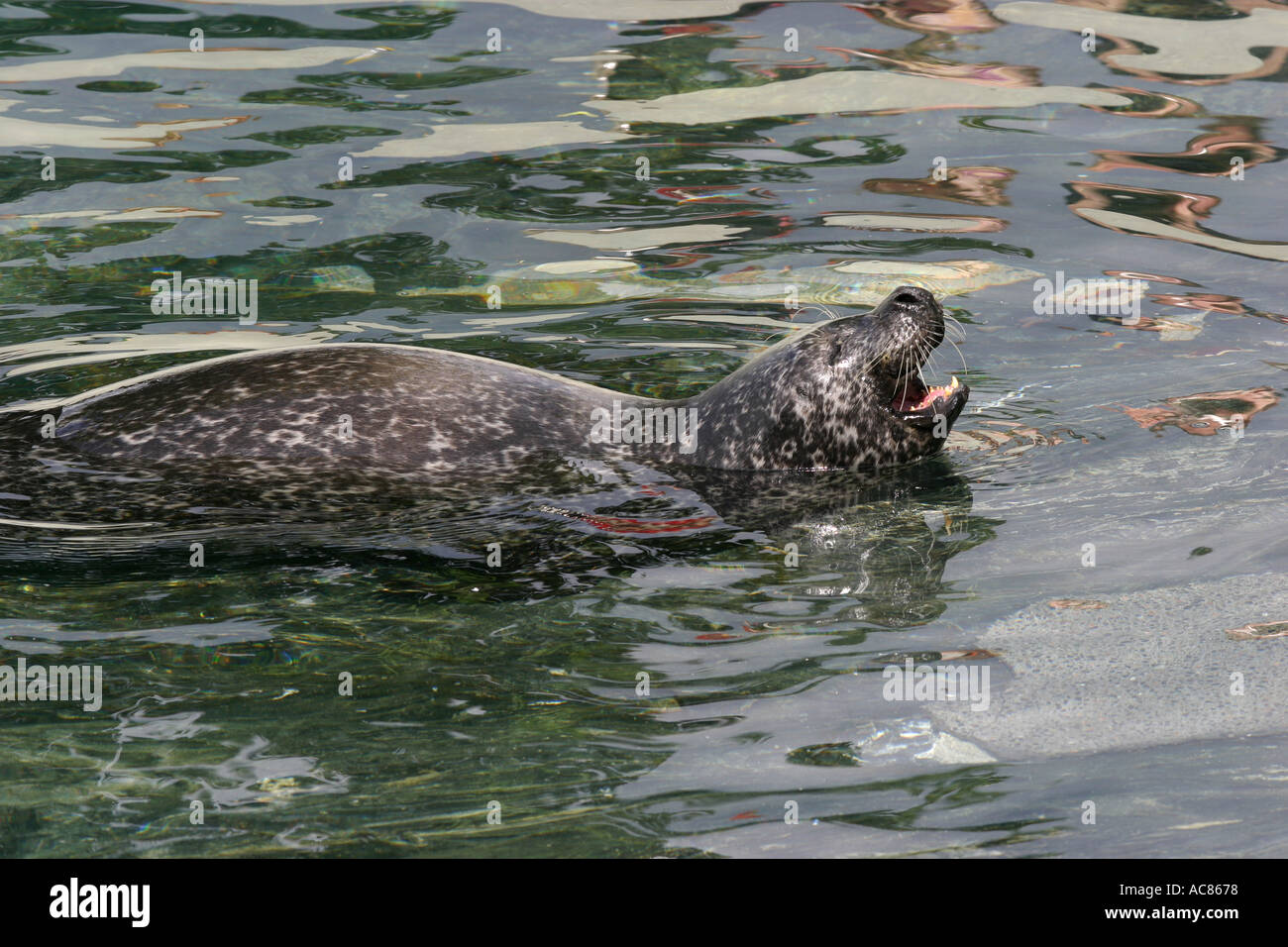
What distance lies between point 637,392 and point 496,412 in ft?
3.27

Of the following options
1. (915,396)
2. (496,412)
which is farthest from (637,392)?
(915,396)

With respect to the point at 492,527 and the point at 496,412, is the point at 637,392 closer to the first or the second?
the point at 496,412

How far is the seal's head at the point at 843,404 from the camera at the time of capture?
725 centimetres

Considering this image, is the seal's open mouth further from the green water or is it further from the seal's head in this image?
the green water

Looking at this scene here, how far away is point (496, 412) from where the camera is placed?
723 centimetres

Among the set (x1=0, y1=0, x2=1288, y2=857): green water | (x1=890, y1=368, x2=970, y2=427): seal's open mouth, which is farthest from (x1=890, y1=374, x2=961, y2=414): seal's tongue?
(x1=0, y1=0, x2=1288, y2=857): green water

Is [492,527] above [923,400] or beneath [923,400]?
beneath

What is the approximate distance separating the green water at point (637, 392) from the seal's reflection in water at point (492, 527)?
0.03 metres

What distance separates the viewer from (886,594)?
5.70m

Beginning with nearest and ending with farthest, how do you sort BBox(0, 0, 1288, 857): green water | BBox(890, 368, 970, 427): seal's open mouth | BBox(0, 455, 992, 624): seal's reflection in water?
BBox(0, 0, 1288, 857): green water
BBox(0, 455, 992, 624): seal's reflection in water
BBox(890, 368, 970, 427): seal's open mouth

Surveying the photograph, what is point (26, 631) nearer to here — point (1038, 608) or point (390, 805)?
point (390, 805)

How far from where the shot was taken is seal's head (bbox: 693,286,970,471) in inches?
285

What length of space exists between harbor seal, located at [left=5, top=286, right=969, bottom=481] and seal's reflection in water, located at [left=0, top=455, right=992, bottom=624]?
15 centimetres

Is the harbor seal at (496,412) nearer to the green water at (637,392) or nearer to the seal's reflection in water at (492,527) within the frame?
the seal's reflection in water at (492,527)
